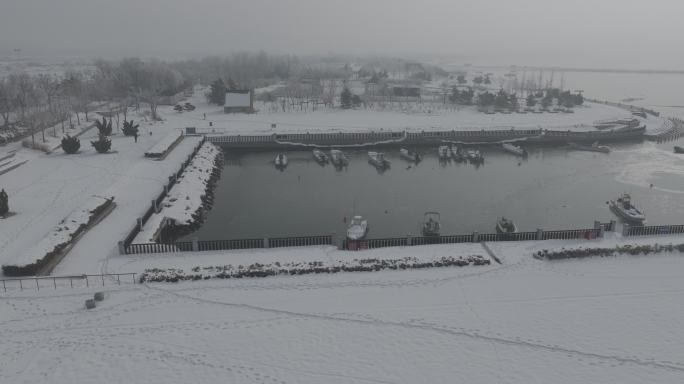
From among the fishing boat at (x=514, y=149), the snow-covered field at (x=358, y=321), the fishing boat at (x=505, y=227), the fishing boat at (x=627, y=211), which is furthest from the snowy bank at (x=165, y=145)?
the fishing boat at (x=514, y=149)

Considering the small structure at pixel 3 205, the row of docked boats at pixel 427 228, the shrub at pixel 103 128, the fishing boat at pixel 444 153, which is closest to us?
the small structure at pixel 3 205

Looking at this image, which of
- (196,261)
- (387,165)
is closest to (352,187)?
(387,165)

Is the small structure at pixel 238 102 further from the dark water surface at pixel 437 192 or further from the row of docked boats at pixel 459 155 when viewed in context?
the row of docked boats at pixel 459 155

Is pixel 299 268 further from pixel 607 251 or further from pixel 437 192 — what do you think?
pixel 437 192

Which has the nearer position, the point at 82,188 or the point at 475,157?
the point at 82,188

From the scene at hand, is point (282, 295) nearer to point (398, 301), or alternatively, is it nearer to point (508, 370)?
point (398, 301)

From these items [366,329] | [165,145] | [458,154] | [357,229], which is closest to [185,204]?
[357,229]

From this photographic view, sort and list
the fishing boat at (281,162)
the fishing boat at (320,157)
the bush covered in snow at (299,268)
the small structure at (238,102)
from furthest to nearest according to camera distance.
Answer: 1. the small structure at (238,102)
2. the fishing boat at (320,157)
3. the fishing boat at (281,162)
4. the bush covered in snow at (299,268)

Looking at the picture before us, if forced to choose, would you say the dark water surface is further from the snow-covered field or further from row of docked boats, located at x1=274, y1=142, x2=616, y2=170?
the snow-covered field
